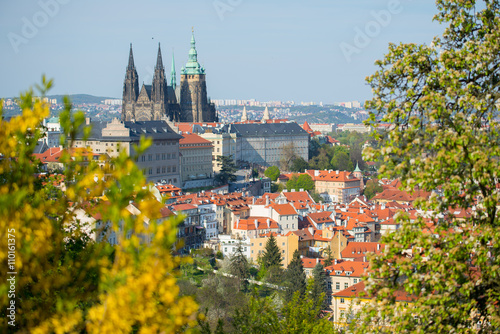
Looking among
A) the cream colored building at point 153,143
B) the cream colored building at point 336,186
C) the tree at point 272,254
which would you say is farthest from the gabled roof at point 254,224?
the cream colored building at point 336,186

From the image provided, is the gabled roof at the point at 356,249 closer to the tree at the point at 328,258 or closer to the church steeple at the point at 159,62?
the tree at the point at 328,258

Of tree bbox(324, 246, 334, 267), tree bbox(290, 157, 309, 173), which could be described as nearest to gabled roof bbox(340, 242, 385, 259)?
tree bbox(324, 246, 334, 267)

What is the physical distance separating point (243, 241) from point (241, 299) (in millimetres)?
18872

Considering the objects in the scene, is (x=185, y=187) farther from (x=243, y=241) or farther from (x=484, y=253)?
(x=484, y=253)

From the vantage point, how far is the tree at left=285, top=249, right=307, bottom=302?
41.5 meters

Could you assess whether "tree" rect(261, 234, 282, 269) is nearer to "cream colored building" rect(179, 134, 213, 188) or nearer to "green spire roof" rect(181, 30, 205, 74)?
"cream colored building" rect(179, 134, 213, 188)

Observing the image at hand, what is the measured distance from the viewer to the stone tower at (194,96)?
114062 millimetres

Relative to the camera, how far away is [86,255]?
6770mm

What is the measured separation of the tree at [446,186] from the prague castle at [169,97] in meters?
97.8

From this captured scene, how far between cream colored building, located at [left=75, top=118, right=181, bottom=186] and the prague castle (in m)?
23.0

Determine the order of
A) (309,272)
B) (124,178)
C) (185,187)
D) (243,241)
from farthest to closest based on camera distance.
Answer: (185,187), (243,241), (309,272), (124,178)

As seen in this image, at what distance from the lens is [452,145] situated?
729cm

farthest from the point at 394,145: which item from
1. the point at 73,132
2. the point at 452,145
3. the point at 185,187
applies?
the point at 185,187

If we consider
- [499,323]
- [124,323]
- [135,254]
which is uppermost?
[135,254]
